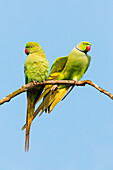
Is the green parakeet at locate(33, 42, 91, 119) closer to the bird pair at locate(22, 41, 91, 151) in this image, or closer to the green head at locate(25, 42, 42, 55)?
the bird pair at locate(22, 41, 91, 151)

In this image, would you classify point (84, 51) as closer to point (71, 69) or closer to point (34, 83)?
point (71, 69)

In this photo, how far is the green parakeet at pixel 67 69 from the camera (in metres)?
7.07

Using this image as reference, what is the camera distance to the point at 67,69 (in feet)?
23.4

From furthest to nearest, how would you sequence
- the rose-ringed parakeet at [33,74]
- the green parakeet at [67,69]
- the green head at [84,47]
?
1. the green head at [84,47]
2. the green parakeet at [67,69]
3. the rose-ringed parakeet at [33,74]

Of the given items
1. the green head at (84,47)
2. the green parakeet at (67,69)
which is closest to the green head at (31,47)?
the green parakeet at (67,69)

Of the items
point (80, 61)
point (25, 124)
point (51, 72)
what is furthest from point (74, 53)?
point (25, 124)

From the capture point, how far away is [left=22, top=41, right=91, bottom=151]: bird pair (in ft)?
22.1

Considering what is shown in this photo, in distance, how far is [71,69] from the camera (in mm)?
7074

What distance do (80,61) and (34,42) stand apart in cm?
120

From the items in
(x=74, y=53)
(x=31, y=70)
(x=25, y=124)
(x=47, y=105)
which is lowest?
(x=25, y=124)

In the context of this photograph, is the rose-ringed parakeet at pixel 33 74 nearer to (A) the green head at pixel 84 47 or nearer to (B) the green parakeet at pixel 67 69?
(B) the green parakeet at pixel 67 69

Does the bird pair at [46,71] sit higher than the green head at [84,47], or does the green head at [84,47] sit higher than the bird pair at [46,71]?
the green head at [84,47]

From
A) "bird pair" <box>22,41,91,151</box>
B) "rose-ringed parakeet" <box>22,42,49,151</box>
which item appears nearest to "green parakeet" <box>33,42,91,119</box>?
"bird pair" <box>22,41,91,151</box>

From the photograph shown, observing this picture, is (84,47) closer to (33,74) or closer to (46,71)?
(46,71)
